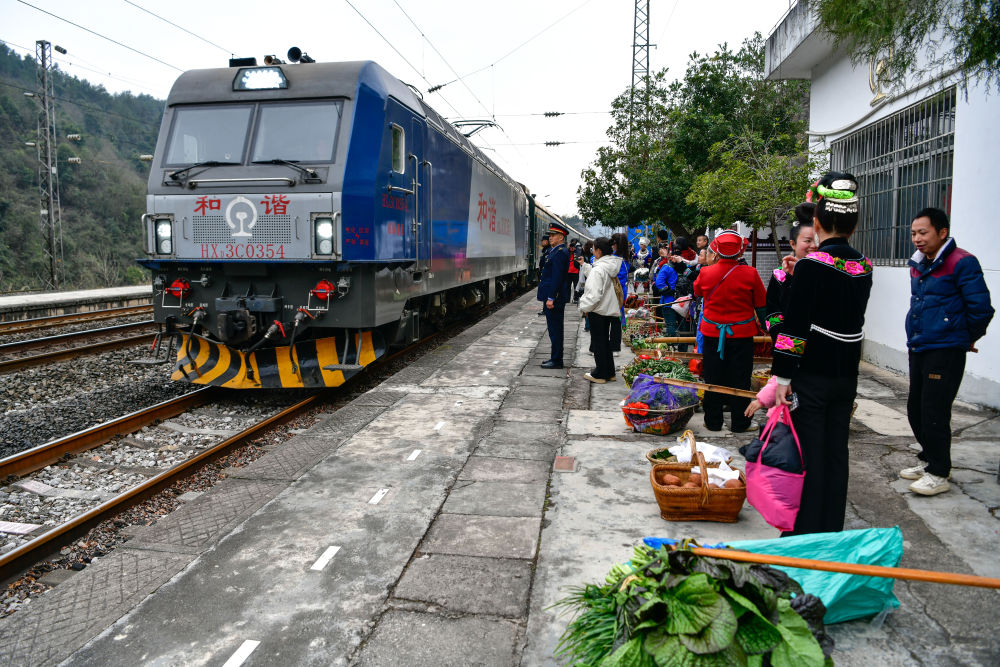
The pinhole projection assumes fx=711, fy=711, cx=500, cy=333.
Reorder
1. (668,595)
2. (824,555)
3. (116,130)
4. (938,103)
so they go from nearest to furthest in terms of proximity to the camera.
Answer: (668,595), (824,555), (938,103), (116,130)

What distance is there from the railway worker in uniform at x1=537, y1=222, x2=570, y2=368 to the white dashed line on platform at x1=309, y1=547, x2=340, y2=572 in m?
5.21

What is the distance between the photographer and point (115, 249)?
40.3m

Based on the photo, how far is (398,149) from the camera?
7668mm

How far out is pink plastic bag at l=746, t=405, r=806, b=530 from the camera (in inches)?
125

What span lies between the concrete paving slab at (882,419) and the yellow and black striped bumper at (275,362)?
455 cm

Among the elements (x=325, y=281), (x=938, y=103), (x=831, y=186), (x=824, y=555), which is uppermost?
(x=938, y=103)

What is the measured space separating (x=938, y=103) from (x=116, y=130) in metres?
60.3

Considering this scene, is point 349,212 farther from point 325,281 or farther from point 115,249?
point 115,249

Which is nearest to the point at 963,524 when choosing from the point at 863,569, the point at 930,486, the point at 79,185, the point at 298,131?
the point at 930,486

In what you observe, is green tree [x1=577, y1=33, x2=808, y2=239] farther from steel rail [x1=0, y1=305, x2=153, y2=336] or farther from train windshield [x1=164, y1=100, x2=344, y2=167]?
steel rail [x1=0, y1=305, x2=153, y2=336]

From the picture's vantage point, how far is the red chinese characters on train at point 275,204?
6.68 m

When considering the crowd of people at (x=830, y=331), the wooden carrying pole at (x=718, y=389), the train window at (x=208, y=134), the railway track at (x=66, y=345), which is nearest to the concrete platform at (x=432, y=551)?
the crowd of people at (x=830, y=331)

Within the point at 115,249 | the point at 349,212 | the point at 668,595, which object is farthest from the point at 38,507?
the point at 115,249

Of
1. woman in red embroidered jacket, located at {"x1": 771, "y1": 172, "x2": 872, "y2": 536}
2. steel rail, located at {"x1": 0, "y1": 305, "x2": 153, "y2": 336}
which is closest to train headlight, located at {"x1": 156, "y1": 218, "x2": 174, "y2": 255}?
woman in red embroidered jacket, located at {"x1": 771, "y1": 172, "x2": 872, "y2": 536}
